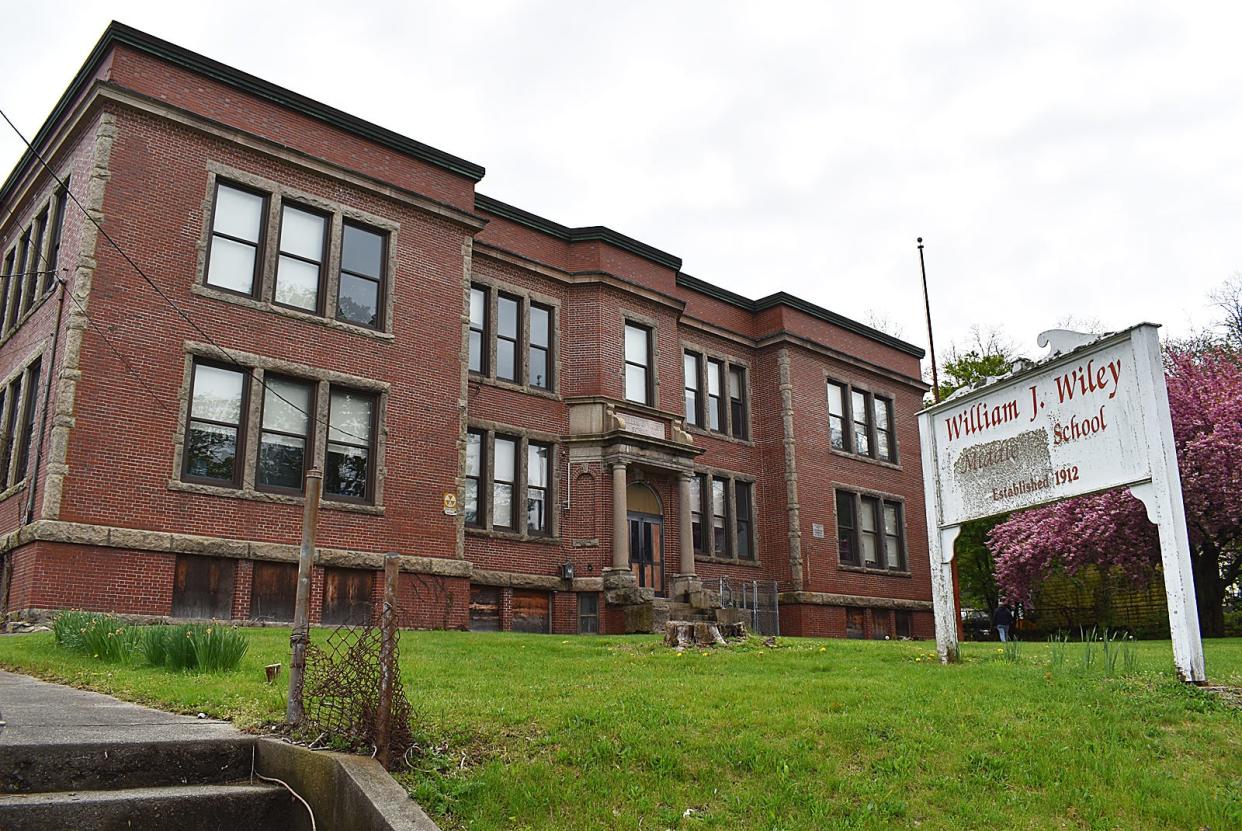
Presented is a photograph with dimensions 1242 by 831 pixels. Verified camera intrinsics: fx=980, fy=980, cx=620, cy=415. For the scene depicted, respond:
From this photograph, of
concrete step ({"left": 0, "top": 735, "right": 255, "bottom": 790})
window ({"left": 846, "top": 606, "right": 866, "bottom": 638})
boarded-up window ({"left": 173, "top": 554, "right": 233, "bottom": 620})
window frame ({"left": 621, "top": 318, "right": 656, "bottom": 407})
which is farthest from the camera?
window ({"left": 846, "top": 606, "right": 866, "bottom": 638})

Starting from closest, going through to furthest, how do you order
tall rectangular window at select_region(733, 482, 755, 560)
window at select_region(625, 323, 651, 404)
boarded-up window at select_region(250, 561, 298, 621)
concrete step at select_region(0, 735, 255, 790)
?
concrete step at select_region(0, 735, 255, 790) → boarded-up window at select_region(250, 561, 298, 621) → window at select_region(625, 323, 651, 404) → tall rectangular window at select_region(733, 482, 755, 560)

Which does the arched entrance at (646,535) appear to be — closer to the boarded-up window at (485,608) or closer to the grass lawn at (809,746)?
the boarded-up window at (485,608)

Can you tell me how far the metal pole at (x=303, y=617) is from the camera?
634cm

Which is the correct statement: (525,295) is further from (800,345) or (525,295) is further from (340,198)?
(800,345)

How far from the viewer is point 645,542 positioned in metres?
24.4

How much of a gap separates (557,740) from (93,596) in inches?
456

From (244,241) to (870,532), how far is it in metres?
20.7

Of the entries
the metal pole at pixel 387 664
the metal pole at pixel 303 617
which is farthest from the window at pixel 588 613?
the metal pole at pixel 387 664

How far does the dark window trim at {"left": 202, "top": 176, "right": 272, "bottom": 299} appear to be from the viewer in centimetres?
1772

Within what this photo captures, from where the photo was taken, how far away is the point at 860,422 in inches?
1259

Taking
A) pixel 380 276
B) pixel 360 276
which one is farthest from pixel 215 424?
pixel 380 276

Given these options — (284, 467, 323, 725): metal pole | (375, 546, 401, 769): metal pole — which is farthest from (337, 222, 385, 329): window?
(375, 546, 401, 769): metal pole

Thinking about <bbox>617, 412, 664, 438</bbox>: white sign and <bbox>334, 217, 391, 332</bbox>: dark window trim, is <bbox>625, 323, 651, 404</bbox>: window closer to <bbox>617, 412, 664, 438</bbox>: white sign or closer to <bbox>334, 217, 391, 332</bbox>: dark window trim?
<bbox>617, 412, 664, 438</bbox>: white sign

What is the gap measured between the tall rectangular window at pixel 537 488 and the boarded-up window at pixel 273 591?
20.9ft
